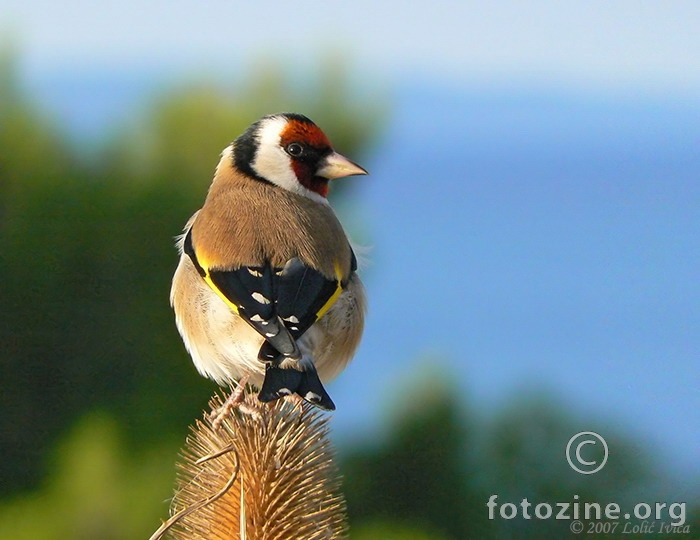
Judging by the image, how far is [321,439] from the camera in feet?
4.95

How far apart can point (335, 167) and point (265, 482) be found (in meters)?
1.08

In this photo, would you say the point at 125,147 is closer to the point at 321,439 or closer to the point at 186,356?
the point at 186,356

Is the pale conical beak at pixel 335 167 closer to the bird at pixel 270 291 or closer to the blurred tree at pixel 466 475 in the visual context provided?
the bird at pixel 270 291

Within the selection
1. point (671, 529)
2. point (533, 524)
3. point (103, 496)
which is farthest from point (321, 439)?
point (533, 524)

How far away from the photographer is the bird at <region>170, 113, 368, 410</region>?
5.90 ft

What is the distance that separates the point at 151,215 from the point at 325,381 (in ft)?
9.59

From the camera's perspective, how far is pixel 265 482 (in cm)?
145

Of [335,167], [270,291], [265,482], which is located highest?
[335,167]

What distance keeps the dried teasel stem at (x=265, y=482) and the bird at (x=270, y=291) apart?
12 centimetres

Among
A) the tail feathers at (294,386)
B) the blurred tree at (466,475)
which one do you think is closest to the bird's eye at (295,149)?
the tail feathers at (294,386)

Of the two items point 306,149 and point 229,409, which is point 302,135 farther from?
point 229,409

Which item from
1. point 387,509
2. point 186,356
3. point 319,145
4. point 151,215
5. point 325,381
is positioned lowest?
point 387,509

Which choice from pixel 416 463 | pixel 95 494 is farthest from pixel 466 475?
pixel 95 494

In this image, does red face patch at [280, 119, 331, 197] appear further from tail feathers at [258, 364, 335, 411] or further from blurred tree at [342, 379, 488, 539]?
blurred tree at [342, 379, 488, 539]
